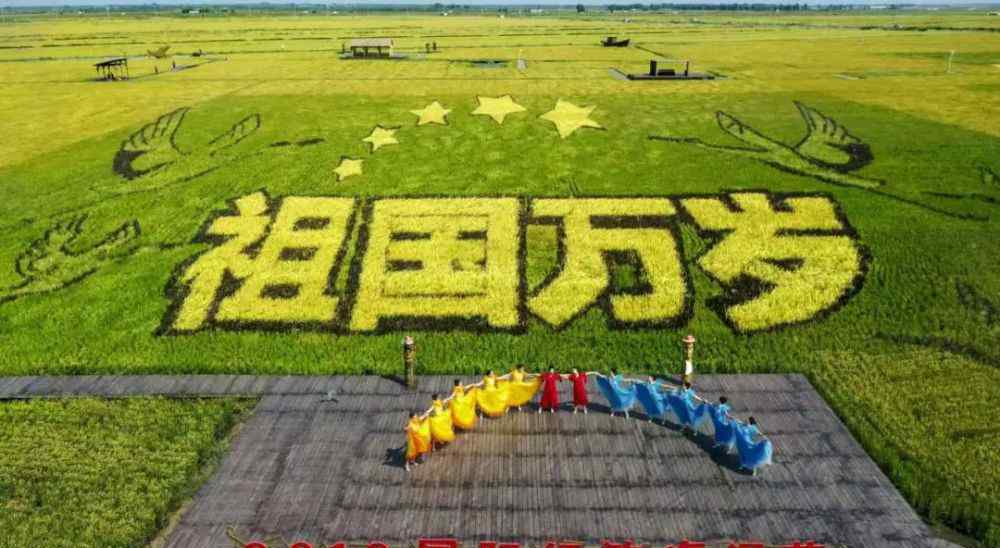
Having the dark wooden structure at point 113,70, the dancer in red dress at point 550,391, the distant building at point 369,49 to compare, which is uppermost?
the distant building at point 369,49

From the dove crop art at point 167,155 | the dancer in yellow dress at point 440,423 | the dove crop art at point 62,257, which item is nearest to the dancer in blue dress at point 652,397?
the dancer in yellow dress at point 440,423

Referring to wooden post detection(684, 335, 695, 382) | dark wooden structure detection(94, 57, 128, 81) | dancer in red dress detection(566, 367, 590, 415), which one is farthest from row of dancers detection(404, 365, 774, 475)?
dark wooden structure detection(94, 57, 128, 81)

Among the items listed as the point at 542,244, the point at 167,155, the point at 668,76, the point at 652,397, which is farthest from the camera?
the point at 668,76

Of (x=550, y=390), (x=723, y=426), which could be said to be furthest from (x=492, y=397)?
(x=723, y=426)

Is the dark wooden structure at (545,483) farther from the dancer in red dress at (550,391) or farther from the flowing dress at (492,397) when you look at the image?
the flowing dress at (492,397)

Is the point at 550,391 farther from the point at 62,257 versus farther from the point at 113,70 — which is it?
the point at 113,70

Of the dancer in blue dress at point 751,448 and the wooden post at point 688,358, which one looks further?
the wooden post at point 688,358

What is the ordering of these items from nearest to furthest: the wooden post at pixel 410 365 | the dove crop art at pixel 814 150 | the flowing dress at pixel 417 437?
the flowing dress at pixel 417 437, the wooden post at pixel 410 365, the dove crop art at pixel 814 150

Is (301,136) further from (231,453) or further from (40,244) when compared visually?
(231,453)
